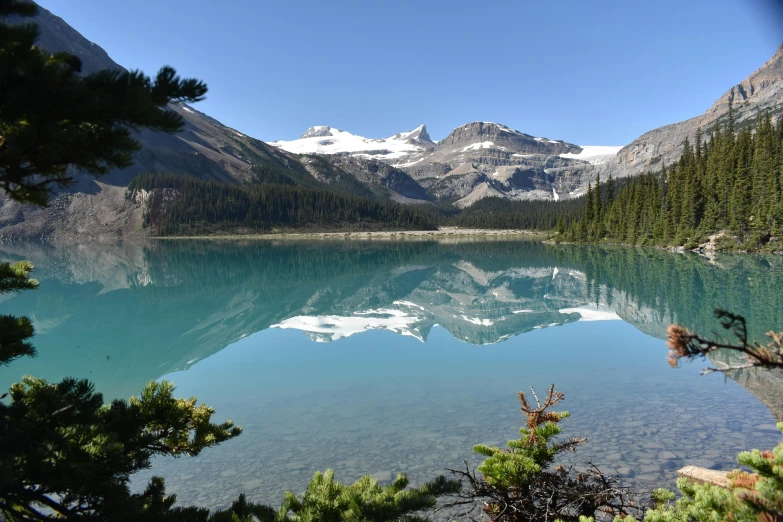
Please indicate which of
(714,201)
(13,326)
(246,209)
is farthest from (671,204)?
(246,209)

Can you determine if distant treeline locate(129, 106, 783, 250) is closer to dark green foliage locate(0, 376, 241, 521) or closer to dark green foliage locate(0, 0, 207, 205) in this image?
dark green foliage locate(0, 376, 241, 521)

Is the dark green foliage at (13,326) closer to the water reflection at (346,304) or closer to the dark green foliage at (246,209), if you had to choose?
the water reflection at (346,304)

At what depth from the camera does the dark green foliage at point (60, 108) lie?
8.86 feet

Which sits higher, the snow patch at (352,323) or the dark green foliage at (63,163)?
the dark green foliage at (63,163)

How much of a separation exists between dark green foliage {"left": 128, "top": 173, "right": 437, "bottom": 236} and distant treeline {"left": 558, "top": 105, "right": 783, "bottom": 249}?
105 metres

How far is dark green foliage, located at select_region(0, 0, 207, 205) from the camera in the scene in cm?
270

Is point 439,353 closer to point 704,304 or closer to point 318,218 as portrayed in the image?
point 704,304

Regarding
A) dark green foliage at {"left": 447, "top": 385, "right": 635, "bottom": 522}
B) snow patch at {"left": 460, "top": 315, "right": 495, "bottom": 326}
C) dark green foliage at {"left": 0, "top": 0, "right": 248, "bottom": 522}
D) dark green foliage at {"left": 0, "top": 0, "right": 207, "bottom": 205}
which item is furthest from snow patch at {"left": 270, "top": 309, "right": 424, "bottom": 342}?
dark green foliage at {"left": 0, "top": 0, "right": 207, "bottom": 205}

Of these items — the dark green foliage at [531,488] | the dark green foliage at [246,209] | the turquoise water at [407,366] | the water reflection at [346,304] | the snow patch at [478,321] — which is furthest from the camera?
the dark green foliage at [246,209]

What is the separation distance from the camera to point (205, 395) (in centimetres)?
1545

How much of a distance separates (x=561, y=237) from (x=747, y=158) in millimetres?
47033

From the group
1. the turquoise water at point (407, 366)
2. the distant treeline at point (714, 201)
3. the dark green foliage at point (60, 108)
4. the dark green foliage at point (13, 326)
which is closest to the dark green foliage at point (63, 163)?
the dark green foliage at point (60, 108)

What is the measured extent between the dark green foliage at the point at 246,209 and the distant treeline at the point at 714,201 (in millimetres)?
105084

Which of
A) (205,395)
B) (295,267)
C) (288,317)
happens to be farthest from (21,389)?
(295,267)
